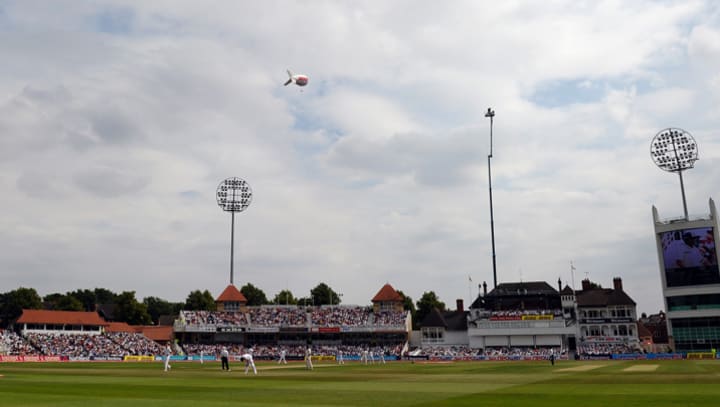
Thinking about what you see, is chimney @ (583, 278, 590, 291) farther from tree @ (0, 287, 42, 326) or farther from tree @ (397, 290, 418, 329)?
tree @ (0, 287, 42, 326)

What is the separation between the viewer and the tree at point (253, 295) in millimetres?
139913

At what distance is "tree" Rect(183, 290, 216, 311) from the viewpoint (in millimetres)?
129125

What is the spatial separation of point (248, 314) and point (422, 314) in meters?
35.8

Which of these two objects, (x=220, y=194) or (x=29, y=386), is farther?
(x=220, y=194)

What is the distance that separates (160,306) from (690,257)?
136966mm

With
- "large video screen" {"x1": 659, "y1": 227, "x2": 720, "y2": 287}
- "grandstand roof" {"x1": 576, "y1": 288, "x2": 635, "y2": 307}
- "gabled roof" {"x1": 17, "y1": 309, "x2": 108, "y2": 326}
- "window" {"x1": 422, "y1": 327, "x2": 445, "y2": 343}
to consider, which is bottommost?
"window" {"x1": 422, "y1": 327, "x2": 445, "y2": 343}

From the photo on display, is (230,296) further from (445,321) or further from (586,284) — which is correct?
(586,284)

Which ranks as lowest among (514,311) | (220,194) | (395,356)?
(395,356)

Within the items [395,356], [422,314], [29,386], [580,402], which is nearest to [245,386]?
[29,386]

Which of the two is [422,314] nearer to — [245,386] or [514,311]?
[514,311]

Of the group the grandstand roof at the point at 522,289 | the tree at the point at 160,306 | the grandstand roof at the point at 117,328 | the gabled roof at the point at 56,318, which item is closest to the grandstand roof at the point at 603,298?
the grandstand roof at the point at 522,289

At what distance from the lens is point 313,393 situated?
19953mm

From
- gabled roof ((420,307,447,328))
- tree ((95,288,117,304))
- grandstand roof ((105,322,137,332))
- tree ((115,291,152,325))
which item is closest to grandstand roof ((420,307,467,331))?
gabled roof ((420,307,447,328))

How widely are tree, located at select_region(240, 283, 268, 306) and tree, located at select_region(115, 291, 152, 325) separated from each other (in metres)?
27.2
